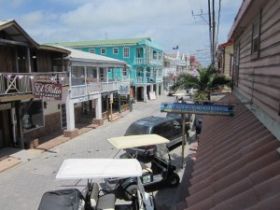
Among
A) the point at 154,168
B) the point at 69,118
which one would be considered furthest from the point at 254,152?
the point at 69,118

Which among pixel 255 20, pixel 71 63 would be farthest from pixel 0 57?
pixel 255 20

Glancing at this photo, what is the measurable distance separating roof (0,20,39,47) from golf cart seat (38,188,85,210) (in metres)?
9.91

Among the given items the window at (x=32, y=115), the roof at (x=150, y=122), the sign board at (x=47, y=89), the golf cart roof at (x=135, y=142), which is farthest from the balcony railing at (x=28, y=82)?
the golf cart roof at (x=135, y=142)

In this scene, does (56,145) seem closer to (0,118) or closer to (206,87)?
(0,118)

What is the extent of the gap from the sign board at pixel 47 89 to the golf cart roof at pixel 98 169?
302 inches

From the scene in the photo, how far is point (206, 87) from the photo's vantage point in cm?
1583

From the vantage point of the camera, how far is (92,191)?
872cm

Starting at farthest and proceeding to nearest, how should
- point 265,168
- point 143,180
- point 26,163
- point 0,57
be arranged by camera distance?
1. point 0,57
2. point 26,163
3. point 143,180
4. point 265,168

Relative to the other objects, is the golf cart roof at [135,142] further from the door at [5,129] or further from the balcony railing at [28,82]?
the door at [5,129]

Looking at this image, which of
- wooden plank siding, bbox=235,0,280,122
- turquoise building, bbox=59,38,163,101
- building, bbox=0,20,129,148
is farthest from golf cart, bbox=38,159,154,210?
turquoise building, bbox=59,38,163,101

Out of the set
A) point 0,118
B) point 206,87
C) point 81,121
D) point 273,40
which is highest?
point 273,40

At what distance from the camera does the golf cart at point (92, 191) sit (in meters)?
7.96

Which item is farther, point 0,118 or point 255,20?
point 0,118

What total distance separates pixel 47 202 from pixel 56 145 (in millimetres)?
11337
